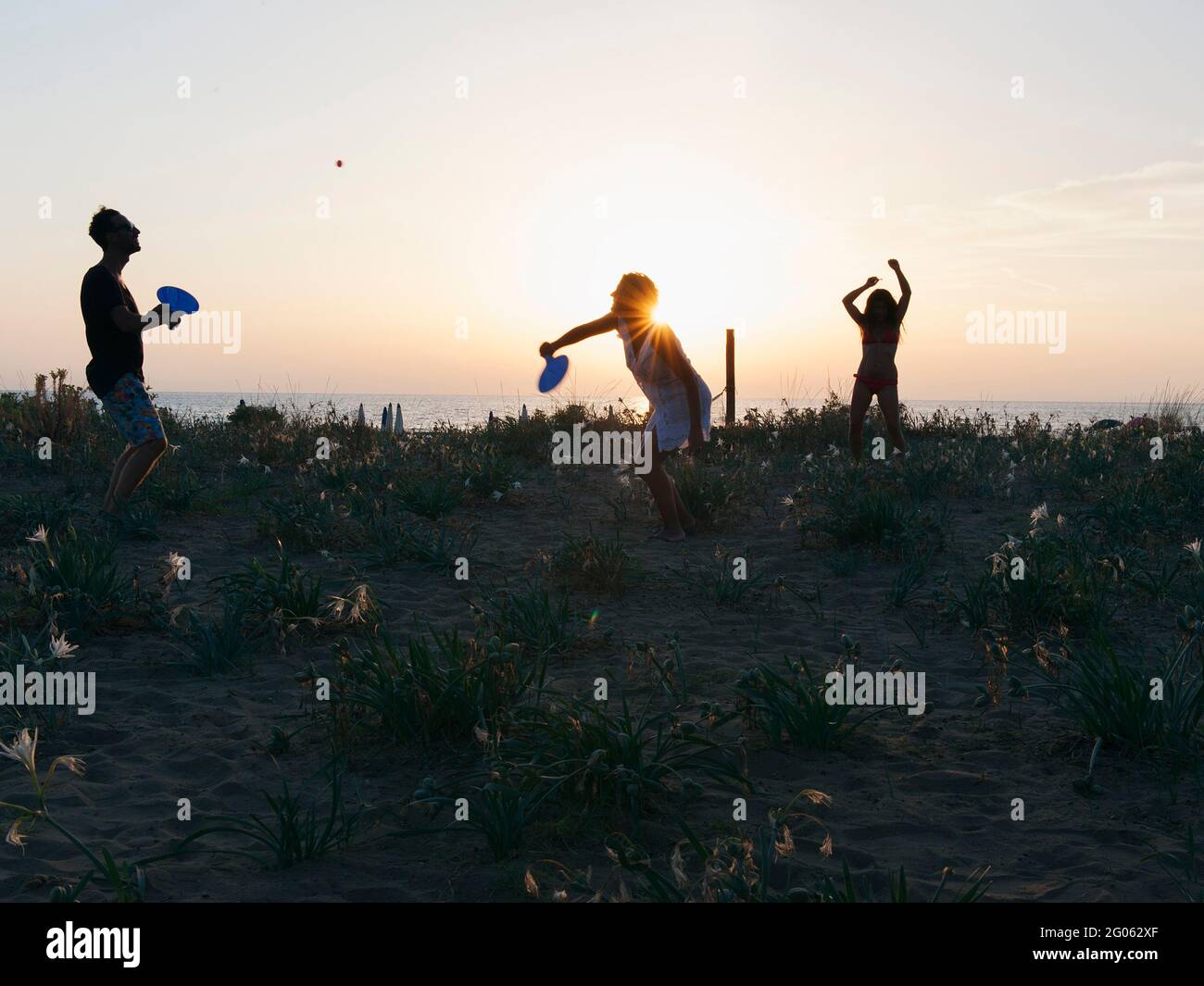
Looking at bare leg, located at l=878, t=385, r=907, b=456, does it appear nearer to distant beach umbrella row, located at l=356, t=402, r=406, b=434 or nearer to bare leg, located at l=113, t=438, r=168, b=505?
distant beach umbrella row, located at l=356, t=402, r=406, b=434

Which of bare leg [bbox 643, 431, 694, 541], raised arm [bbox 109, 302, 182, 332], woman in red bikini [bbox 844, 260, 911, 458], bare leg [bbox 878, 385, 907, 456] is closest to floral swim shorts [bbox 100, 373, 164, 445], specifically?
raised arm [bbox 109, 302, 182, 332]

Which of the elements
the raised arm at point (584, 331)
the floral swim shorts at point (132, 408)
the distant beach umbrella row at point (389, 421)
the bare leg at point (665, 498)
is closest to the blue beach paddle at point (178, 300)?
the floral swim shorts at point (132, 408)

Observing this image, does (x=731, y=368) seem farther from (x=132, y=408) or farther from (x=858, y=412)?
(x=132, y=408)

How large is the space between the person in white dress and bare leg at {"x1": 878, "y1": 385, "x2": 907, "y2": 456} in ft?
11.5

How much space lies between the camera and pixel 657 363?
23.6 ft

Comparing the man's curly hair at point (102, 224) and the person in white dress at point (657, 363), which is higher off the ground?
the man's curly hair at point (102, 224)

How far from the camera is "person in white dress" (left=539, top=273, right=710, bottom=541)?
23.2 ft

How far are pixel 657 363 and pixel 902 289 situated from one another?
4.07m

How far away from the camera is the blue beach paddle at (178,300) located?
23.3 feet

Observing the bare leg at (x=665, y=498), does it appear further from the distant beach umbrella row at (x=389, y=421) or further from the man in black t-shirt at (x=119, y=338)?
the distant beach umbrella row at (x=389, y=421)

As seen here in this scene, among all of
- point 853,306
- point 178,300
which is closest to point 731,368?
point 853,306

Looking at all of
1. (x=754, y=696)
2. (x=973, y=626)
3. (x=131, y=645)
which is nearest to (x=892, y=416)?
(x=973, y=626)
